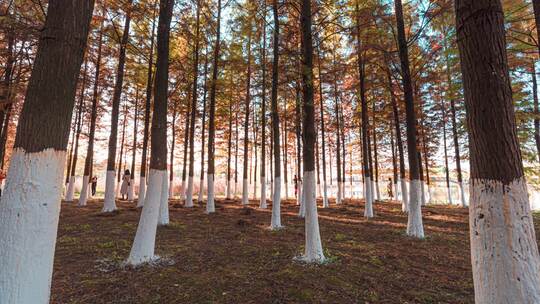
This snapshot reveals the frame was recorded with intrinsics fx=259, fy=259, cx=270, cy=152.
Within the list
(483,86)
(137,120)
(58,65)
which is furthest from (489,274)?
(137,120)

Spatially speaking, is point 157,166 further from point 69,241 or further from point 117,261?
point 69,241

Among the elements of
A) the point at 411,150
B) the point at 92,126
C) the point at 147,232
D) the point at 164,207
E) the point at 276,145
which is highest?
the point at 92,126

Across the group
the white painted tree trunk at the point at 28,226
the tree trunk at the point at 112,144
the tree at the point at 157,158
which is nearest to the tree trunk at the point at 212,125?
the tree trunk at the point at 112,144

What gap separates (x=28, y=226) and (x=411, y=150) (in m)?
8.63

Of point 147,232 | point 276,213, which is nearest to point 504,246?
point 147,232

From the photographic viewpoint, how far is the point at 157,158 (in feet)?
17.9

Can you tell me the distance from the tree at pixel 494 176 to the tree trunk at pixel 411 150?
6045mm

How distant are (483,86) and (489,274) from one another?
1.52 meters

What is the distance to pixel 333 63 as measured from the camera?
13.8 m

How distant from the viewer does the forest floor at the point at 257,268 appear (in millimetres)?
3691

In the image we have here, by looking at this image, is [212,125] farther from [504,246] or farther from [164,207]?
[504,246]

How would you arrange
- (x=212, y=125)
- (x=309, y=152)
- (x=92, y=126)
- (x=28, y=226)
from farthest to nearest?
(x=92, y=126)
(x=212, y=125)
(x=309, y=152)
(x=28, y=226)

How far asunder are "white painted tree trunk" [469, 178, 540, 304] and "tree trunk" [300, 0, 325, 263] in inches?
130

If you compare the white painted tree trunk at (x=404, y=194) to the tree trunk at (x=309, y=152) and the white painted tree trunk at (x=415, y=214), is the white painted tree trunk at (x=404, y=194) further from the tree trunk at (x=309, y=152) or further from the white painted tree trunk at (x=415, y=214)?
the tree trunk at (x=309, y=152)
